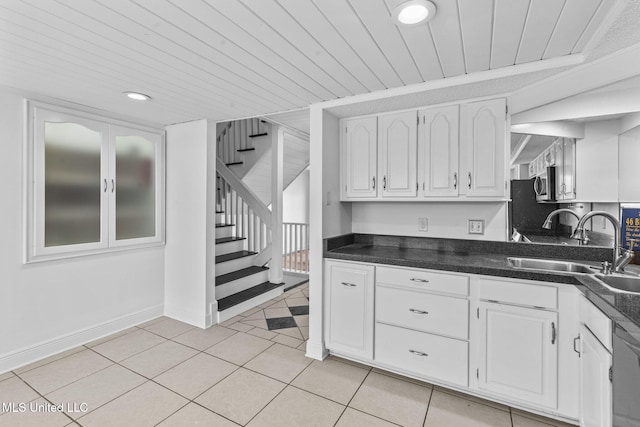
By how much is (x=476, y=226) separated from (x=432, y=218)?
1.18 ft

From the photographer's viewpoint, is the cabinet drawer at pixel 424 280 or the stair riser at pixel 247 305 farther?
the stair riser at pixel 247 305

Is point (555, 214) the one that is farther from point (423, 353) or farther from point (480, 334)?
point (423, 353)

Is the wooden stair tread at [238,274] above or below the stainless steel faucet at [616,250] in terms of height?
below

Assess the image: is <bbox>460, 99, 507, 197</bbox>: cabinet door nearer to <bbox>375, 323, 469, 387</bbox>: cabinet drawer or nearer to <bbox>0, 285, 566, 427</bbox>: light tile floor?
<bbox>375, 323, 469, 387</bbox>: cabinet drawer

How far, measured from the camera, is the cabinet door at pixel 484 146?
227 centimetres

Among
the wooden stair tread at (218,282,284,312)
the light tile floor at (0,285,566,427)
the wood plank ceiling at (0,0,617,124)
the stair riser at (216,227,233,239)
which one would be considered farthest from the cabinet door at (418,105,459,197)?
the stair riser at (216,227,233,239)

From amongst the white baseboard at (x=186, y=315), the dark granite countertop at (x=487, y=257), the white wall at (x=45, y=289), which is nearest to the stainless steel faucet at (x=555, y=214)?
the dark granite countertop at (x=487, y=257)

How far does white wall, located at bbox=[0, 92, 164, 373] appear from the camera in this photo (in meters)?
2.38

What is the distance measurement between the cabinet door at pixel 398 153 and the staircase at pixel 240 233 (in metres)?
2.22

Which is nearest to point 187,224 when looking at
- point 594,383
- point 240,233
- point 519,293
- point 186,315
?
point 186,315

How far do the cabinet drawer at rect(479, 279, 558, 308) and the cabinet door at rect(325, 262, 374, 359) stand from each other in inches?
31.3

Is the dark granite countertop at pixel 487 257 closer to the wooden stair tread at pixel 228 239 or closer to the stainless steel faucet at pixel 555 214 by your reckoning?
the stainless steel faucet at pixel 555 214

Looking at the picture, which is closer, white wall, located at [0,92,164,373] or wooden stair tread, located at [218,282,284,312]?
white wall, located at [0,92,164,373]

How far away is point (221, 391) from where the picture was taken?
214 cm
